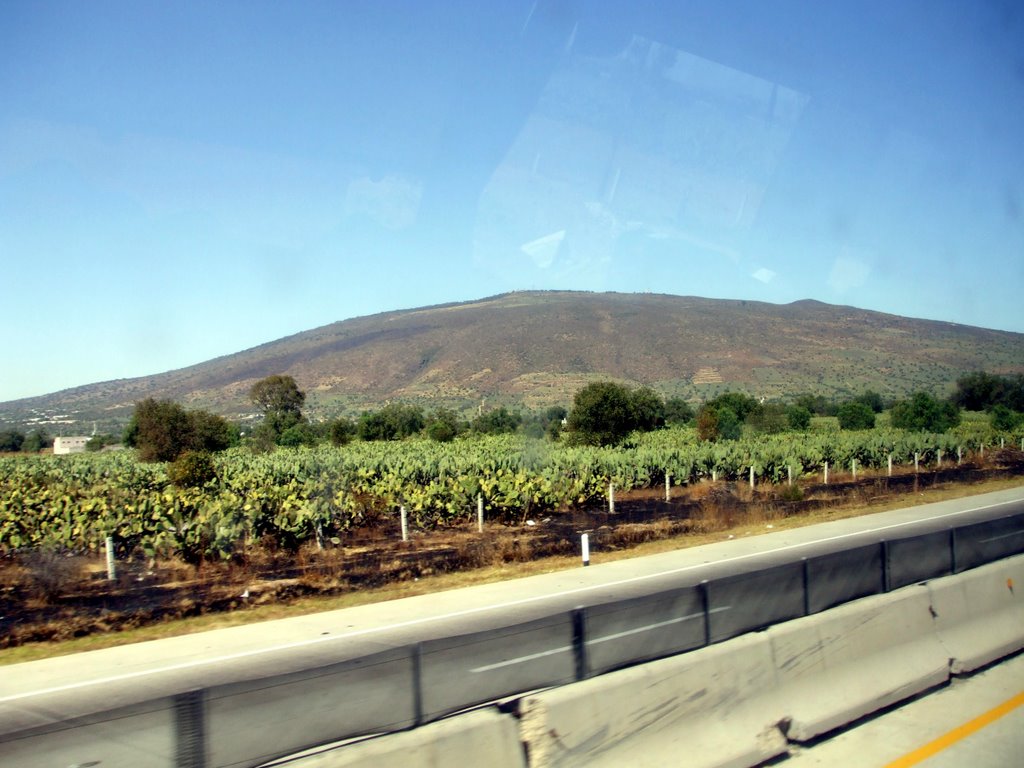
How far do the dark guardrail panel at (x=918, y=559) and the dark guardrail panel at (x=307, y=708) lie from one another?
5.62 m

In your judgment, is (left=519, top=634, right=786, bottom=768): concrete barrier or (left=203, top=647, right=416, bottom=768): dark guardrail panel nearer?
(left=203, top=647, right=416, bottom=768): dark guardrail panel

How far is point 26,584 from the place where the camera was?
17.1 m

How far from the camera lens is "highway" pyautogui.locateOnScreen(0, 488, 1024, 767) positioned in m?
4.71

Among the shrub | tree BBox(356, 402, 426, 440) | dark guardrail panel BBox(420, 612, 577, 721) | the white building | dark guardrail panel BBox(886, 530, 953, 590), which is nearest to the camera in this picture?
dark guardrail panel BBox(420, 612, 577, 721)

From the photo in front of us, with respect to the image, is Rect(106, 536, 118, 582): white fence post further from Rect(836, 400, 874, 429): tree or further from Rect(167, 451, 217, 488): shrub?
Rect(836, 400, 874, 429): tree

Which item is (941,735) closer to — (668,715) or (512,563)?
(668,715)

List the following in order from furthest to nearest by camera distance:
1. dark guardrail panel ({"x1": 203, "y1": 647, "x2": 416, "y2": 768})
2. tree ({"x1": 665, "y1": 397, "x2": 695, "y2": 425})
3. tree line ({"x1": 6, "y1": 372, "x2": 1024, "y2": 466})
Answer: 1. tree ({"x1": 665, "y1": 397, "x2": 695, "y2": 425})
2. tree line ({"x1": 6, "y1": 372, "x2": 1024, "y2": 466})
3. dark guardrail panel ({"x1": 203, "y1": 647, "x2": 416, "y2": 768})

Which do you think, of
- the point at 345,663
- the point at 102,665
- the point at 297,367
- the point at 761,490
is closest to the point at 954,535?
the point at 345,663

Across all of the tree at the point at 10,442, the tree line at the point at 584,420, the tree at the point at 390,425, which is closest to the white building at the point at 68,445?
the tree line at the point at 584,420

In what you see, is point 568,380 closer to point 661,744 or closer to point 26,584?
point 26,584

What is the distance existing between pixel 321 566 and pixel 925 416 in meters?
48.6

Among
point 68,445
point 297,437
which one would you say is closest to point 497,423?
point 297,437

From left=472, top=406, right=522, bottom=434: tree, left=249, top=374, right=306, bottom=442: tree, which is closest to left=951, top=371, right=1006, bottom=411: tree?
left=472, top=406, right=522, bottom=434: tree

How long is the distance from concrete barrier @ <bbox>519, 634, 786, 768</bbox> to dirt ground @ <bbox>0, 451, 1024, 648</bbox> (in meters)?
10.7
